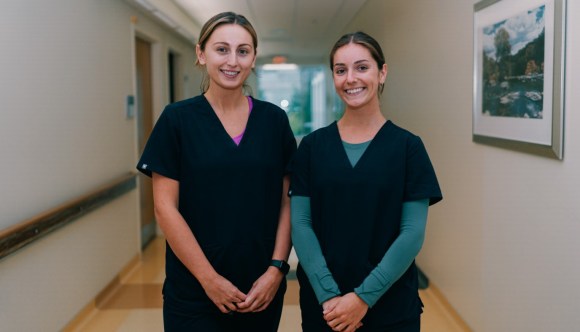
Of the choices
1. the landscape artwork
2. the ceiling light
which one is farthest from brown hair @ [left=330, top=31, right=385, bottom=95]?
the ceiling light

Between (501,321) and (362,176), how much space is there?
5.76 ft

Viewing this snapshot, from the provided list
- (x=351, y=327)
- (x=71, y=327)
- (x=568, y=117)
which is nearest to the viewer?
(x=351, y=327)

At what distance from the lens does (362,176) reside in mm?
1468

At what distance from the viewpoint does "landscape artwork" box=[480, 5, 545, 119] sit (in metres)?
2.34

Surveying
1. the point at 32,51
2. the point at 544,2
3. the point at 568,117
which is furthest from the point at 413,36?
the point at 32,51

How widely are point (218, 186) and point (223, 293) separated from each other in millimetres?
307

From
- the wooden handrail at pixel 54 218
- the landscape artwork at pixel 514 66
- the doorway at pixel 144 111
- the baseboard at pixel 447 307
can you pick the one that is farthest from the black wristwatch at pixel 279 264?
the doorway at pixel 144 111

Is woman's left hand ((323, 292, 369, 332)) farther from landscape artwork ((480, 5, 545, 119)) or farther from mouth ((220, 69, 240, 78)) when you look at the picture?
landscape artwork ((480, 5, 545, 119))

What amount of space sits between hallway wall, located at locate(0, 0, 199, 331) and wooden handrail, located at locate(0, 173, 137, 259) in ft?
0.23

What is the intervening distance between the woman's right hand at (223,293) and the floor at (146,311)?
75.6 inches

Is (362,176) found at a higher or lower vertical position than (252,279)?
higher

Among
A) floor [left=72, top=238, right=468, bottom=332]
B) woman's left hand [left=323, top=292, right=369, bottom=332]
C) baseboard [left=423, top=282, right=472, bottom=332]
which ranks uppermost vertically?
woman's left hand [left=323, top=292, right=369, bottom=332]

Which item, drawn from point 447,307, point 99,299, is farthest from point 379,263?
point 99,299

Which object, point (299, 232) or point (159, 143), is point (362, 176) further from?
point (159, 143)
